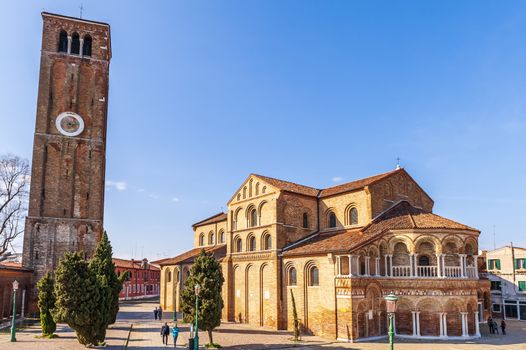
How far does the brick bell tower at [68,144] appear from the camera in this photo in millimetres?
41688

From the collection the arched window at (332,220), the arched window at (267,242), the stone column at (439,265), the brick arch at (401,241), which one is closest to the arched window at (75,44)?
the arched window at (267,242)

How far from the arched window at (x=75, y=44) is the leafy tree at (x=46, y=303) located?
91.5 ft

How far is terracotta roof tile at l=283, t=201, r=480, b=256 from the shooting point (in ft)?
99.9

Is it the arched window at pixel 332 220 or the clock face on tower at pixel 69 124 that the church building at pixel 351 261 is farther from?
the clock face on tower at pixel 69 124

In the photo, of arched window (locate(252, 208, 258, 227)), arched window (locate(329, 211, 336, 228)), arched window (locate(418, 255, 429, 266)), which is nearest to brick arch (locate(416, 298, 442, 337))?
arched window (locate(418, 255, 429, 266))

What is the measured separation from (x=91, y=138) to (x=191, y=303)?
2561cm

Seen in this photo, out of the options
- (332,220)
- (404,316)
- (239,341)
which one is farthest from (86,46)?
(404,316)

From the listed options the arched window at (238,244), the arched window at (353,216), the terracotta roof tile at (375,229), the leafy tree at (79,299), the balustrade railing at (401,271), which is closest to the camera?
the leafy tree at (79,299)

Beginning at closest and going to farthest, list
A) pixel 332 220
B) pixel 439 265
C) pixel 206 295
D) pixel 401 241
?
pixel 206 295 → pixel 439 265 → pixel 401 241 → pixel 332 220

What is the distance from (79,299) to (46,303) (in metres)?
5.96

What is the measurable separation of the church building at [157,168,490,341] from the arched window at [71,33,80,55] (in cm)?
2389

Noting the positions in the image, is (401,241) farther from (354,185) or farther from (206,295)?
(206,295)

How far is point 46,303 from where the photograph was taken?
27406 mm

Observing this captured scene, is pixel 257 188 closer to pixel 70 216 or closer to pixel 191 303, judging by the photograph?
pixel 191 303
